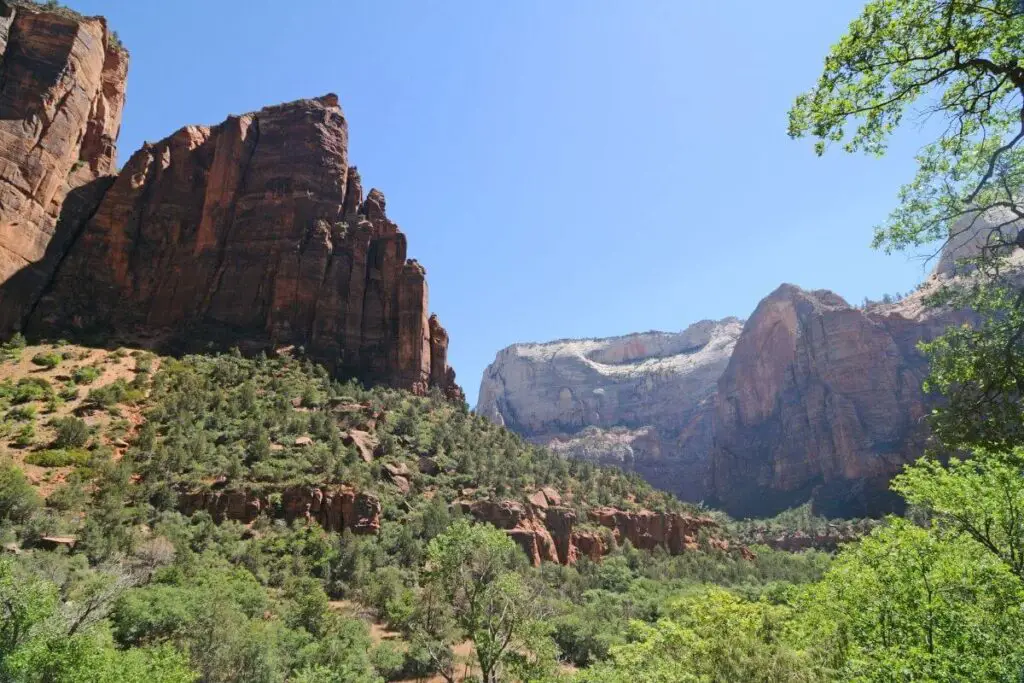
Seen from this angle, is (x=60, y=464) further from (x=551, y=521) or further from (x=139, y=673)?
(x=551, y=521)

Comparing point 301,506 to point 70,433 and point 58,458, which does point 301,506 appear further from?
point 70,433

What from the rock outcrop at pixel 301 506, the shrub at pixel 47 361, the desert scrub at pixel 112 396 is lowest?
the rock outcrop at pixel 301 506

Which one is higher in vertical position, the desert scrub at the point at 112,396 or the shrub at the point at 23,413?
the desert scrub at the point at 112,396

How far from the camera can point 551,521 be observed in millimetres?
46719

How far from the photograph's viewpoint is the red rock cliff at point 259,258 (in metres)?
57.8

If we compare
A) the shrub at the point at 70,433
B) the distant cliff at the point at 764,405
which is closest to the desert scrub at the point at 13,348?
the shrub at the point at 70,433

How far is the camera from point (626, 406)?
17638cm

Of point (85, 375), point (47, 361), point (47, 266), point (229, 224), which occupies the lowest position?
point (85, 375)

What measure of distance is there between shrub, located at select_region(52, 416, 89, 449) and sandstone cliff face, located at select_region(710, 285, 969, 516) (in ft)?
331

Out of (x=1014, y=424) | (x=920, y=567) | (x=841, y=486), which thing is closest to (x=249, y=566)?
(x=920, y=567)

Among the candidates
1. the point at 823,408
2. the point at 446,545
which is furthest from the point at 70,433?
the point at 823,408

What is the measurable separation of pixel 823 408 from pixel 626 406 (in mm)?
68233

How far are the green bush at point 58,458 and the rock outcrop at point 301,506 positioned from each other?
6.46 m

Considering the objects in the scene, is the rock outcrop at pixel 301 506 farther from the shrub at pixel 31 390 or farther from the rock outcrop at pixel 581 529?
the shrub at pixel 31 390
